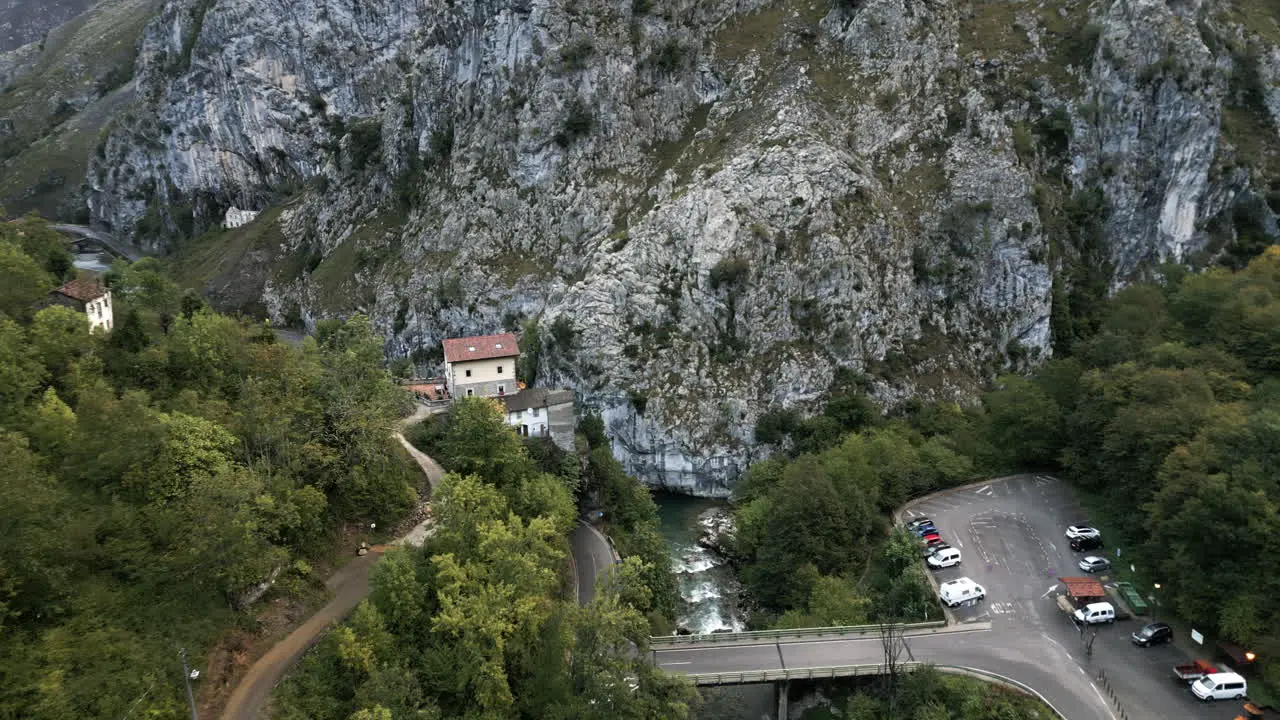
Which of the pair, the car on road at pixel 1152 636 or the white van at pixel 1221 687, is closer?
the white van at pixel 1221 687

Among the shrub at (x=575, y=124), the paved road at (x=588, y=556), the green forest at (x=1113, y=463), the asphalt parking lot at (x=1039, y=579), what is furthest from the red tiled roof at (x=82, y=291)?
the shrub at (x=575, y=124)

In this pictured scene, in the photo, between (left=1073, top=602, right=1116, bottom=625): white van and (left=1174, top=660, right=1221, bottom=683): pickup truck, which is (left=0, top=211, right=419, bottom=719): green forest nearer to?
(left=1073, top=602, right=1116, bottom=625): white van

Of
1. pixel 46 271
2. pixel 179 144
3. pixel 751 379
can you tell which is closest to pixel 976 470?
pixel 751 379

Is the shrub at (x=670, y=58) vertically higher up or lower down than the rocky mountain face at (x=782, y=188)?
higher up

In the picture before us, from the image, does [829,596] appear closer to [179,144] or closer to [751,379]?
[751,379]

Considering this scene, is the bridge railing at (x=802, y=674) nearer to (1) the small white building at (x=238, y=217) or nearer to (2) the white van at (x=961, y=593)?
(2) the white van at (x=961, y=593)

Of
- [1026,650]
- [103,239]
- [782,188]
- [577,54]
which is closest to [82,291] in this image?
[1026,650]
